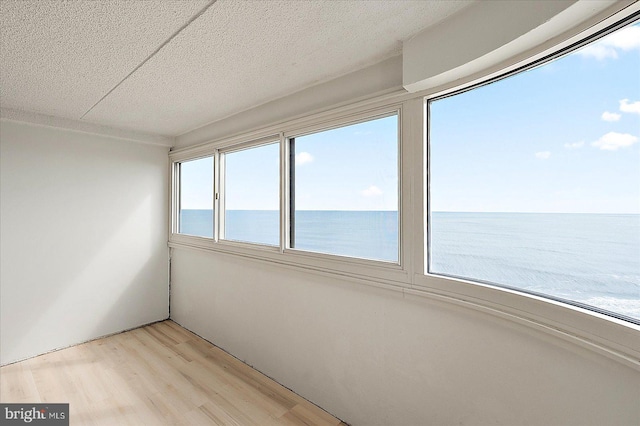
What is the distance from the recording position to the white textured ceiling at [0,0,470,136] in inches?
54.9

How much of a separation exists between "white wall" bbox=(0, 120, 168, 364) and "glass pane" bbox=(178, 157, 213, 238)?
264 millimetres

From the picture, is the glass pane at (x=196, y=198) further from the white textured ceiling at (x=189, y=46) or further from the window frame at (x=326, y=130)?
the window frame at (x=326, y=130)

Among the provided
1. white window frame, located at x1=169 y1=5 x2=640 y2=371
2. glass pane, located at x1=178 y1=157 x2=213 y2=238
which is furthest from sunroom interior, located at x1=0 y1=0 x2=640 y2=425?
glass pane, located at x1=178 y1=157 x2=213 y2=238

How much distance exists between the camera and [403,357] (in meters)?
1.79

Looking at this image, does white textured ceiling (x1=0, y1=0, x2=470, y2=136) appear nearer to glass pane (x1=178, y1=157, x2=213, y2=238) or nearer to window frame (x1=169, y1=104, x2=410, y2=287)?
window frame (x1=169, y1=104, x2=410, y2=287)

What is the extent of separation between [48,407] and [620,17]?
3.81 meters

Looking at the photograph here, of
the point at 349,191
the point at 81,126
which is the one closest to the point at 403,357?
the point at 349,191

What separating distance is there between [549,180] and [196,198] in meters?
3.35

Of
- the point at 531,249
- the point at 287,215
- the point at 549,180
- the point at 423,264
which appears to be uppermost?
the point at 549,180

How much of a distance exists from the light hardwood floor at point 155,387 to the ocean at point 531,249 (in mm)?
1270

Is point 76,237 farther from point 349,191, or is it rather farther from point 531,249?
point 531,249

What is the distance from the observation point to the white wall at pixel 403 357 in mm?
1226

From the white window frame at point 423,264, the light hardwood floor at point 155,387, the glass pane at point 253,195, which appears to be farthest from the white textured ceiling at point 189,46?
the light hardwood floor at point 155,387

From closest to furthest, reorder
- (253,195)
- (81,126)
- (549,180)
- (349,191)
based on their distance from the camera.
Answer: (549,180), (349,191), (253,195), (81,126)
